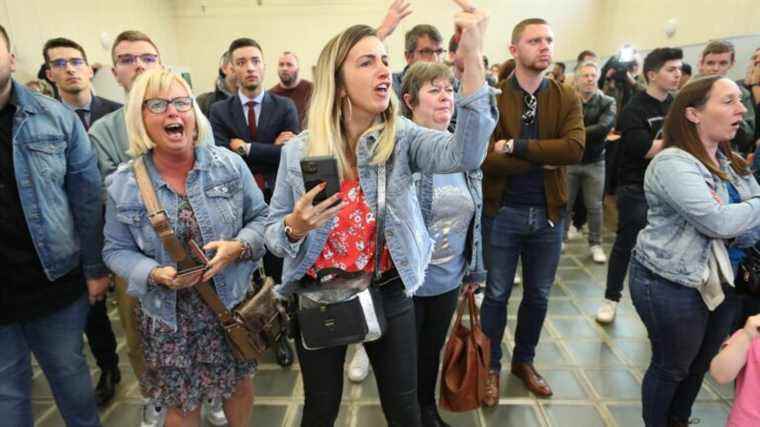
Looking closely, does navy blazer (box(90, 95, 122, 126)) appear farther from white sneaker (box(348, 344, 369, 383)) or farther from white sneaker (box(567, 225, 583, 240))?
white sneaker (box(567, 225, 583, 240))

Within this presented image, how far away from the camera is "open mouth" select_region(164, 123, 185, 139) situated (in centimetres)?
158

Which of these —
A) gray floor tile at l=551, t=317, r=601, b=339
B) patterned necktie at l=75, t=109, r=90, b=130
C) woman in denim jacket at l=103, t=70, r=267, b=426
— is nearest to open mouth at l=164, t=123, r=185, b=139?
woman in denim jacket at l=103, t=70, r=267, b=426

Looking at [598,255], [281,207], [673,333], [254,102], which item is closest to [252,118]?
[254,102]

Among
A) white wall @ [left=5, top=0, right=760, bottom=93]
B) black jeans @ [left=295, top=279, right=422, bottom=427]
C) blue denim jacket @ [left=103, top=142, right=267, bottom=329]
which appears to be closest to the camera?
black jeans @ [left=295, top=279, right=422, bottom=427]

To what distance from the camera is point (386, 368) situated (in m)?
1.47

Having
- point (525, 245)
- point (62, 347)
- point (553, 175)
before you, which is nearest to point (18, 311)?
point (62, 347)

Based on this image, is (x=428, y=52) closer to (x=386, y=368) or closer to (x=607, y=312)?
(x=386, y=368)

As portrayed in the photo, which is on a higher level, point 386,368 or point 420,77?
point 420,77

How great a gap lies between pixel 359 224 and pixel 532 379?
5.36 ft

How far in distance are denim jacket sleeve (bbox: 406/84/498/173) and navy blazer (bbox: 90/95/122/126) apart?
222 cm

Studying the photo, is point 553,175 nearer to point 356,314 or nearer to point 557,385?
point 557,385

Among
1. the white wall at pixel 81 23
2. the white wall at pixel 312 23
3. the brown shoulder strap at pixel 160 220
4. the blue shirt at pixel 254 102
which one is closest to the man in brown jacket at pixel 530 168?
the brown shoulder strap at pixel 160 220

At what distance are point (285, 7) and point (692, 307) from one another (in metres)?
10.4

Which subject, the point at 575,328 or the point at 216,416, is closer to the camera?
Result: the point at 216,416
